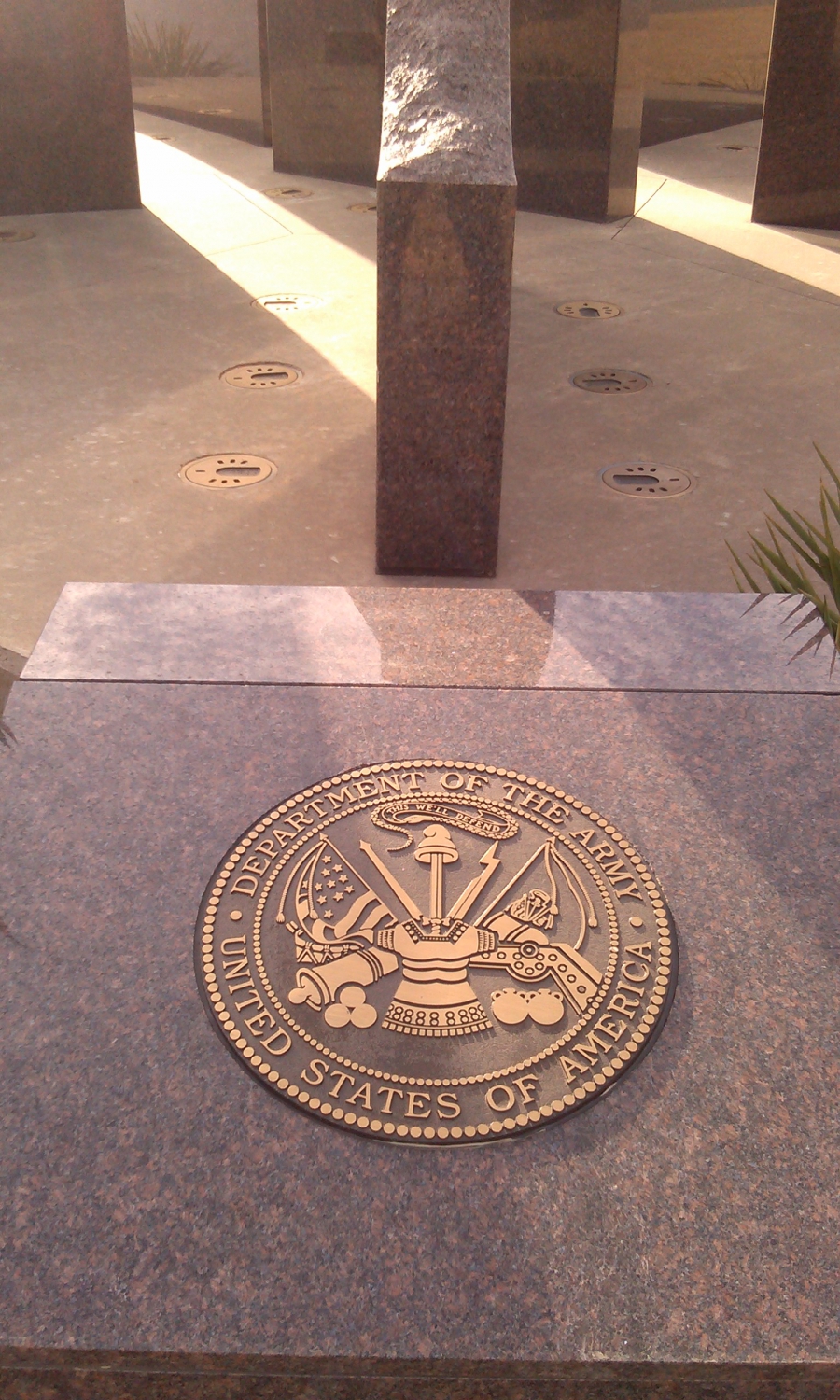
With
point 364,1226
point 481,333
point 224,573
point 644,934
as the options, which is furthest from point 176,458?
point 364,1226

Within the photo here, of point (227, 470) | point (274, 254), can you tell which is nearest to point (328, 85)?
point (274, 254)

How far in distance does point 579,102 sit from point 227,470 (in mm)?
4405

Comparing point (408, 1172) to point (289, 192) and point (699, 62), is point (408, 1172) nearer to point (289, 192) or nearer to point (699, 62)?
point (289, 192)

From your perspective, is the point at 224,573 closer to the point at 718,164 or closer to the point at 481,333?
the point at 481,333

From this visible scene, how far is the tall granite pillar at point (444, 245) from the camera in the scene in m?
2.93

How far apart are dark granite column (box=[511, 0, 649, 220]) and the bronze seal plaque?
6389 millimetres

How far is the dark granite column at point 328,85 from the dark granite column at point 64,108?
1.35m

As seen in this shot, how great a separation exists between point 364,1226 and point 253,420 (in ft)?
12.3

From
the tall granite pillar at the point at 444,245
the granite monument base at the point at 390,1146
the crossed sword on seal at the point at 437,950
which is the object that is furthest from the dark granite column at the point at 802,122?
the crossed sword on seal at the point at 437,950

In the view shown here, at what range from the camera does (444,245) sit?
3002mm

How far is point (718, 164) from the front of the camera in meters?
9.19

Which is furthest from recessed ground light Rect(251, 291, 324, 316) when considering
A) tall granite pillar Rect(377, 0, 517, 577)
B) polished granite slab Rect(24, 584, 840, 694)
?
polished granite slab Rect(24, 584, 840, 694)

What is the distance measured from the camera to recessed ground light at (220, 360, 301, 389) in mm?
4965

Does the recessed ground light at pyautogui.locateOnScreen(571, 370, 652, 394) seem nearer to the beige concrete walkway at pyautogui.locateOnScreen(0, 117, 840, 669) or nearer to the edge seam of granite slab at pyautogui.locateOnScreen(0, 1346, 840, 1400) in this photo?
the beige concrete walkway at pyautogui.locateOnScreen(0, 117, 840, 669)
